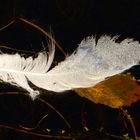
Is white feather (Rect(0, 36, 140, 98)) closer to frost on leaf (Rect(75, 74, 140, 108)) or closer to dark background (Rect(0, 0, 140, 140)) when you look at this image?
frost on leaf (Rect(75, 74, 140, 108))

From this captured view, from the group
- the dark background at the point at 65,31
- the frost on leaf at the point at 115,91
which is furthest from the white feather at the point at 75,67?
the dark background at the point at 65,31

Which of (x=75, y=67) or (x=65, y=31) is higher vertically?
(x=65, y=31)

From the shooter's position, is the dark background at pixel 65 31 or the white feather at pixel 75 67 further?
the dark background at pixel 65 31

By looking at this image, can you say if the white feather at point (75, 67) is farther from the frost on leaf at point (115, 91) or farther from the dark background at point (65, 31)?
the dark background at point (65, 31)

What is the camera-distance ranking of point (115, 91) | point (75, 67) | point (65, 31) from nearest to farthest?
point (75, 67)
point (115, 91)
point (65, 31)

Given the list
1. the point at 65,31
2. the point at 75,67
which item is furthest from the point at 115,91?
the point at 65,31

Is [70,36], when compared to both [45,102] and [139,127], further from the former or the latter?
[139,127]

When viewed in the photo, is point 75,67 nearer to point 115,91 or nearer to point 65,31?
point 115,91
